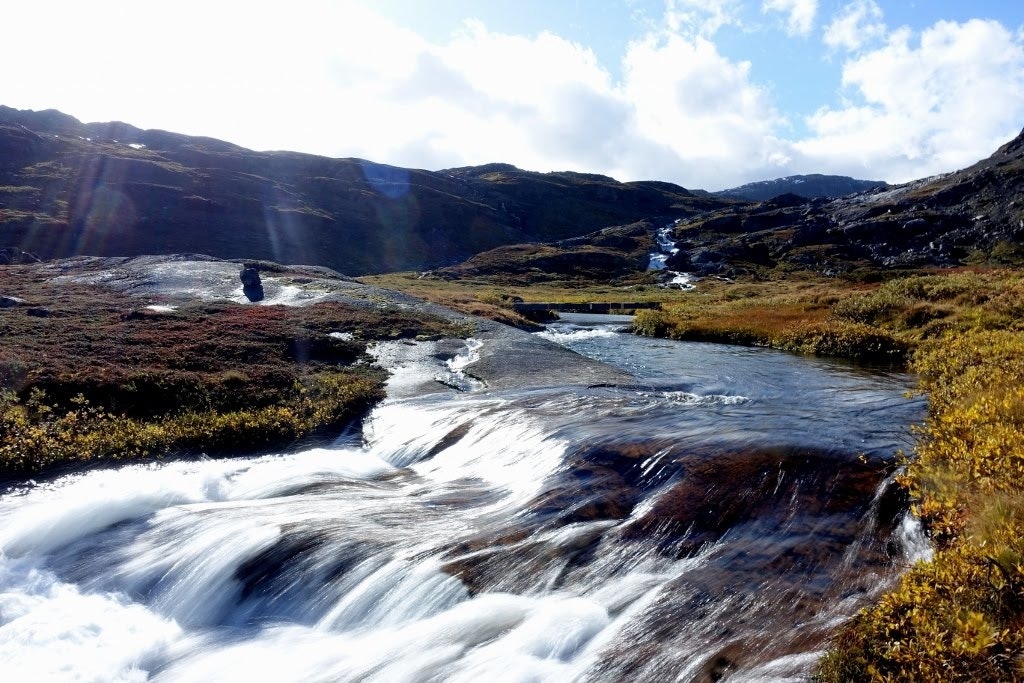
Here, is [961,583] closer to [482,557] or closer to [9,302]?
[482,557]

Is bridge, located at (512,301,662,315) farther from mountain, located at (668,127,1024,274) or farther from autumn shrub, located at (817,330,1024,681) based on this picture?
mountain, located at (668,127,1024,274)

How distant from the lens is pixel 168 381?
19406 mm

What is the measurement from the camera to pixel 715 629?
689 centimetres

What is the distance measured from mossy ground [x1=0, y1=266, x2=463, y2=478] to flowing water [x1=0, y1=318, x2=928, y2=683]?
68.5 inches

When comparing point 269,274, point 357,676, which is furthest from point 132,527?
point 269,274

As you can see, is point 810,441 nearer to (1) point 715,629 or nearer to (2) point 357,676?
(1) point 715,629

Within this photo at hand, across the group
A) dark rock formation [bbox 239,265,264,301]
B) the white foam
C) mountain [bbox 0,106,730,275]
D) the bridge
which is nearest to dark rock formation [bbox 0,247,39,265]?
mountain [bbox 0,106,730,275]

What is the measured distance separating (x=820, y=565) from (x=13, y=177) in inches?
5988

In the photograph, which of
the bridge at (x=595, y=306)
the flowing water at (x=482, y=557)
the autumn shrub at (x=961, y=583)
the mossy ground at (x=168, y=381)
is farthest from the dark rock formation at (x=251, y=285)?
the autumn shrub at (x=961, y=583)

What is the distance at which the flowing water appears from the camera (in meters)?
7.23

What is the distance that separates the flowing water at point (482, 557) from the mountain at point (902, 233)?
97479 mm

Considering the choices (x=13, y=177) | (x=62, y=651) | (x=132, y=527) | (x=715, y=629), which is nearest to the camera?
(x=715, y=629)

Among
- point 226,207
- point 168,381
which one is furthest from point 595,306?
point 226,207

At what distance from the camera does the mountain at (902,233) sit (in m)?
101
